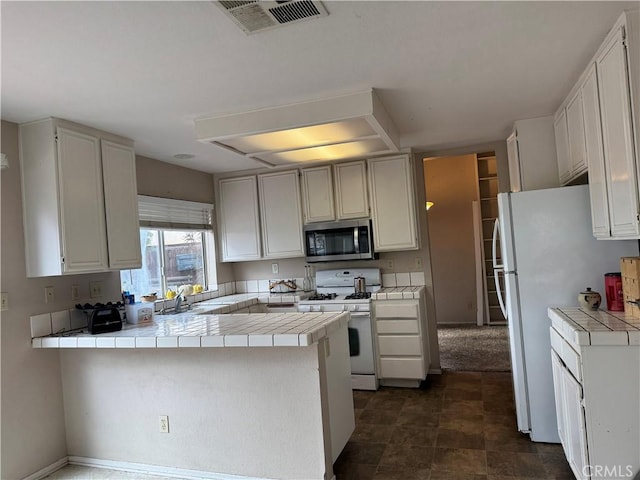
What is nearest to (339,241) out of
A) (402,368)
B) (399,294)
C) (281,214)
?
(281,214)

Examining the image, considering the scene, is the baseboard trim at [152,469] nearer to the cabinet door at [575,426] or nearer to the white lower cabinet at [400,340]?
the cabinet door at [575,426]

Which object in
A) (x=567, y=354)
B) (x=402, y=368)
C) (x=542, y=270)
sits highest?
(x=542, y=270)

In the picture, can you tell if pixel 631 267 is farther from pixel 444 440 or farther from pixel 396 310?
pixel 396 310

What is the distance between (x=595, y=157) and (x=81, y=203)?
10.5 feet

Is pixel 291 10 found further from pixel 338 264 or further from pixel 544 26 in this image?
pixel 338 264

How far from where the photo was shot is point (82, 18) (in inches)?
66.1

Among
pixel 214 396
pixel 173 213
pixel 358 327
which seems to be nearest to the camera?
pixel 214 396

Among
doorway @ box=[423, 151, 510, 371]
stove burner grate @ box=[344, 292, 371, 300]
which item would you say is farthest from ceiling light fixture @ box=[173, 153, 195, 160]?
doorway @ box=[423, 151, 510, 371]

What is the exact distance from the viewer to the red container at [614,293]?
8.06 ft

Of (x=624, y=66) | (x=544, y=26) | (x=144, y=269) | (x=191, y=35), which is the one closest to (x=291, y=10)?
(x=191, y=35)

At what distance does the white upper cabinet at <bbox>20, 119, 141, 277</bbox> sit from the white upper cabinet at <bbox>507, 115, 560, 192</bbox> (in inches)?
127

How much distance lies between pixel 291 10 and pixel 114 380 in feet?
8.29

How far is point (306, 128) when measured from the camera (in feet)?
9.61

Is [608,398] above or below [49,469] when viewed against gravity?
above
